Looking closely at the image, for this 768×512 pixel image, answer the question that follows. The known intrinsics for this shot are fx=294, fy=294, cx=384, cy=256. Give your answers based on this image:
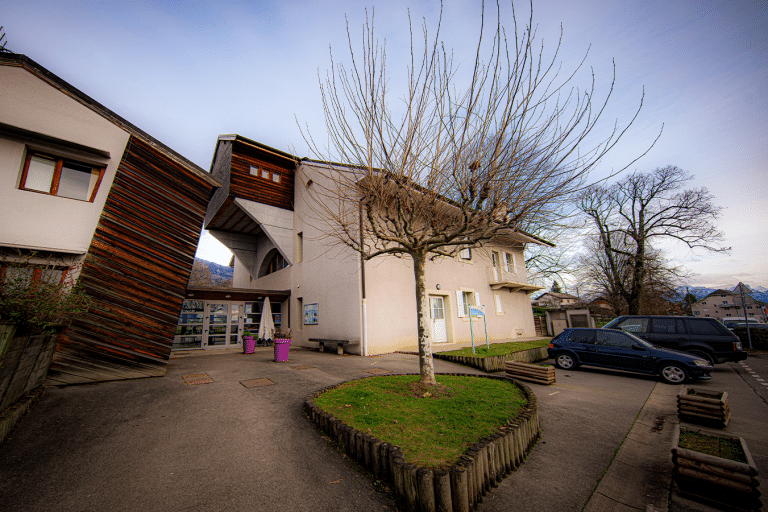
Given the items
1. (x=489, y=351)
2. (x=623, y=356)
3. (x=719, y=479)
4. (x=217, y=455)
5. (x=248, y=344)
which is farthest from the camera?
(x=248, y=344)

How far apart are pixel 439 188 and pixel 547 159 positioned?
179 centimetres

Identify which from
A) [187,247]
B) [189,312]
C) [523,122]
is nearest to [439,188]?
[523,122]

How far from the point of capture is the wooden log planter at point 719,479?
2490mm

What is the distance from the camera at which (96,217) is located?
8.06m

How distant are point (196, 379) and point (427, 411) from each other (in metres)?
5.77

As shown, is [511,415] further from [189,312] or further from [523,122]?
[189,312]

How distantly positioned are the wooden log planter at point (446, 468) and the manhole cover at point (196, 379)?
13.7 feet

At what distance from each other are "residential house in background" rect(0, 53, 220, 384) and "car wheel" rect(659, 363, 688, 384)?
12.8 meters

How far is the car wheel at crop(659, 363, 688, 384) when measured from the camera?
7.43m

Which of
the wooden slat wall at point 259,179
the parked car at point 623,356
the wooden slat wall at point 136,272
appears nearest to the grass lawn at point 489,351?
the parked car at point 623,356

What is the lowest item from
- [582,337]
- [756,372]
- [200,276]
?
[756,372]

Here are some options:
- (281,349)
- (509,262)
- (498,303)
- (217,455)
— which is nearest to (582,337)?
(498,303)

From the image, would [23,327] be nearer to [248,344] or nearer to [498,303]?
[248,344]

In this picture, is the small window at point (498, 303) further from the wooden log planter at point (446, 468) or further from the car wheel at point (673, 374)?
the wooden log planter at point (446, 468)
